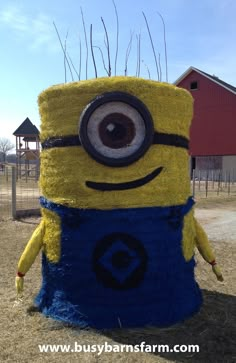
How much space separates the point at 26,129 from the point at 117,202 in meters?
34.5

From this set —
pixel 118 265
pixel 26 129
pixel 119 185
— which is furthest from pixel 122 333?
pixel 26 129

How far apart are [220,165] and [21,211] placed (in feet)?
73.6

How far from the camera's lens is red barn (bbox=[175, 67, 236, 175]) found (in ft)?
103

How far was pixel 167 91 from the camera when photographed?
13.3ft

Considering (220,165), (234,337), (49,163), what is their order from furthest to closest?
(220,165)
(49,163)
(234,337)

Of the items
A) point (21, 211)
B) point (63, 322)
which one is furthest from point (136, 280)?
point (21, 211)

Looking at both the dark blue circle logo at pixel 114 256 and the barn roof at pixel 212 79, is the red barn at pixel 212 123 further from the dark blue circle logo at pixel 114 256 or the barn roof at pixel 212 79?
the dark blue circle logo at pixel 114 256

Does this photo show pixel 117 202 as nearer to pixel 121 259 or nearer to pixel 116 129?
pixel 121 259

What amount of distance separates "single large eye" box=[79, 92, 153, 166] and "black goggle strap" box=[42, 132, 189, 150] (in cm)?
9

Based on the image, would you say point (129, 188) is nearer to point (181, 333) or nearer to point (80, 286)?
point (80, 286)

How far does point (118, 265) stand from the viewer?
4.01 metres

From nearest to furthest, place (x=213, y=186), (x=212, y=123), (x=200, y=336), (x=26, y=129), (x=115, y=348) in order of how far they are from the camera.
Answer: (x=115, y=348) → (x=200, y=336) → (x=213, y=186) → (x=212, y=123) → (x=26, y=129)

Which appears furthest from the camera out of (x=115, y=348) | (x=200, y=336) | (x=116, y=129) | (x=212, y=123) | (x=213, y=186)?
(x=212, y=123)

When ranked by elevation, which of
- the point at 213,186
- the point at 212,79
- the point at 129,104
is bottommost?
the point at 213,186
